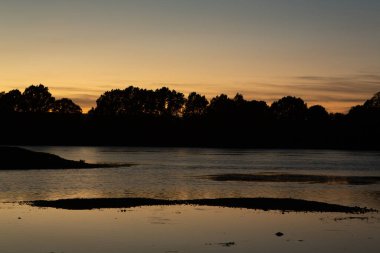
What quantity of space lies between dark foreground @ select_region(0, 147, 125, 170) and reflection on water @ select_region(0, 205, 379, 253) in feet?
187

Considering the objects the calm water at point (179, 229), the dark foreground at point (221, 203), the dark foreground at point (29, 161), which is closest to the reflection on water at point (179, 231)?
the calm water at point (179, 229)

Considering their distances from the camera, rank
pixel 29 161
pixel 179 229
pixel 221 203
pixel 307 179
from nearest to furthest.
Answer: pixel 179 229
pixel 221 203
pixel 307 179
pixel 29 161

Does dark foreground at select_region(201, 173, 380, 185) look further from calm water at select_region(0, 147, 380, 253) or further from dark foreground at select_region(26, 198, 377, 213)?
dark foreground at select_region(26, 198, 377, 213)

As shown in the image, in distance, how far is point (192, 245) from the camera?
3144cm

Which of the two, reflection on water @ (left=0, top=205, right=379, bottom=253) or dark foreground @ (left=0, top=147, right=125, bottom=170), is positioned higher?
dark foreground @ (left=0, top=147, right=125, bottom=170)

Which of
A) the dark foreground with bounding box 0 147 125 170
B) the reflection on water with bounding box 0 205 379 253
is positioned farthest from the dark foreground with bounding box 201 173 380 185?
the reflection on water with bounding box 0 205 379 253

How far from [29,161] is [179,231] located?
2891 inches

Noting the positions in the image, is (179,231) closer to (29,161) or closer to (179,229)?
(179,229)

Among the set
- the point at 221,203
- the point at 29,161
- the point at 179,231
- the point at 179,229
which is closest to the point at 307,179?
the point at 221,203

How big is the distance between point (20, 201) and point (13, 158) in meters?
55.8

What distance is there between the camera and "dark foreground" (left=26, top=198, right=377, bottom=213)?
46.9 meters

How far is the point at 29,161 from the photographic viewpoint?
104 m

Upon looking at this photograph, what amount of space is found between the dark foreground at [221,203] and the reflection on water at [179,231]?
2.70 metres

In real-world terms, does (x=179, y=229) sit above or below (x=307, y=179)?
above
